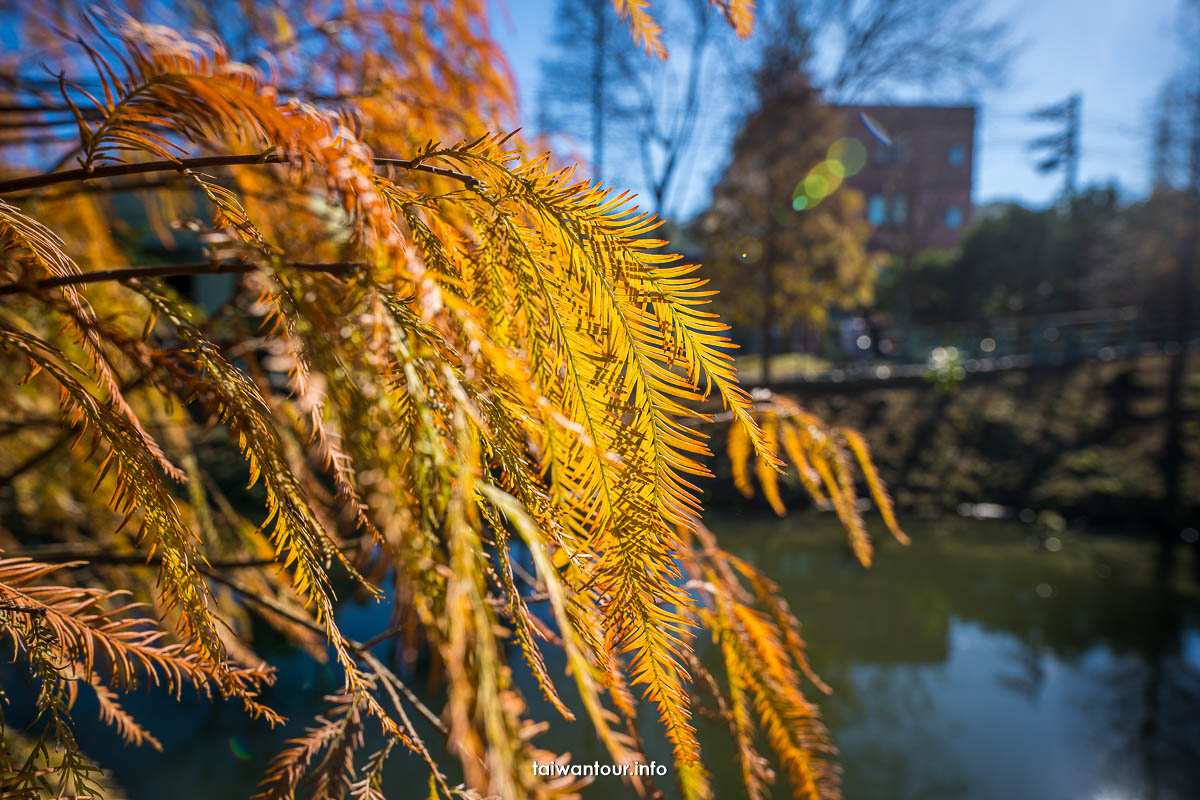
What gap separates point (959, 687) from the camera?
4227mm

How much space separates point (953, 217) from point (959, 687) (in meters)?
26.9

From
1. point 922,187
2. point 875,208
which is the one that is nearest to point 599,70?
point 922,187

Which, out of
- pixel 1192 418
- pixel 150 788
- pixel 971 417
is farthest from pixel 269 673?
pixel 1192 418

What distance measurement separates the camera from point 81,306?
57 cm

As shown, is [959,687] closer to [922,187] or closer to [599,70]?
[599,70]

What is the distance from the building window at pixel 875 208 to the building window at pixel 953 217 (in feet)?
12.2

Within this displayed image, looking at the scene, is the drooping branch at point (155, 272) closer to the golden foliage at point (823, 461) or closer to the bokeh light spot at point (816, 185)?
the golden foliage at point (823, 461)

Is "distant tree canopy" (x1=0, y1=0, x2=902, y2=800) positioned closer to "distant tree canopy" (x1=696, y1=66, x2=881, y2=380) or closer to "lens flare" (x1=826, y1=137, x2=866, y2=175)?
"distant tree canopy" (x1=696, y1=66, x2=881, y2=380)

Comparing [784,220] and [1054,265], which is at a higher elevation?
[784,220]

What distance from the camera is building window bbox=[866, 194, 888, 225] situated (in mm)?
24141

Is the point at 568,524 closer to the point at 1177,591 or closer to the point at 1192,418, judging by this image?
the point at 1177,591

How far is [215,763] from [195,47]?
3.64m

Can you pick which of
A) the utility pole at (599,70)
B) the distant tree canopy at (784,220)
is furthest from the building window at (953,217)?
the utility pole at (599,70)

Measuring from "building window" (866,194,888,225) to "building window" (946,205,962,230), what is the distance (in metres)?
3.72
